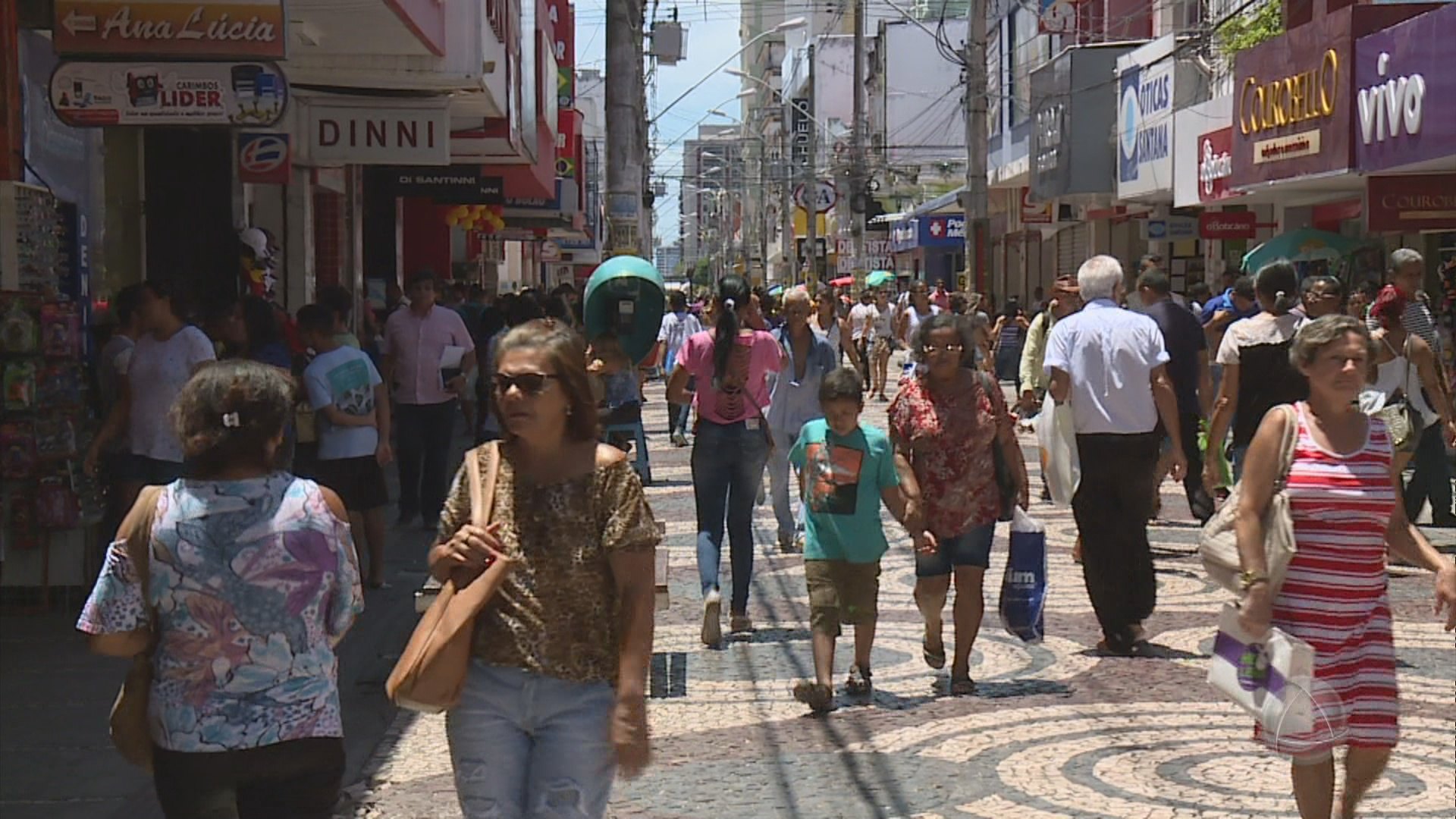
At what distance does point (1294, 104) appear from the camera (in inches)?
823

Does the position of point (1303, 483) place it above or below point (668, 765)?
above

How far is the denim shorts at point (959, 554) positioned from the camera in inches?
316

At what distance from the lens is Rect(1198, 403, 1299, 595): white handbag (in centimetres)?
530

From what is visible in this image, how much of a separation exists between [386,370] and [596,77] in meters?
80.4

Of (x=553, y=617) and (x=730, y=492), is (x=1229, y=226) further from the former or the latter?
(x=553, y=617)

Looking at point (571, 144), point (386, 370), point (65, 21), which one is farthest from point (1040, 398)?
point (571, 144)

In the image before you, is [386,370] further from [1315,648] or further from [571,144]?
[571,144]

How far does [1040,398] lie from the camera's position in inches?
594

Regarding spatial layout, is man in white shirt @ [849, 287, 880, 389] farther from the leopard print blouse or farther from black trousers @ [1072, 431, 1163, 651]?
the leopard print blouse

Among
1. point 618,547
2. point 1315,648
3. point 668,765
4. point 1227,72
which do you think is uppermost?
point 1227,72

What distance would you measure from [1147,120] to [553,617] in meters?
26.6

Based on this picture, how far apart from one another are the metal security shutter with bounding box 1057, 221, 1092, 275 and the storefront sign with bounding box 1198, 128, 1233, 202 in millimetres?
11861

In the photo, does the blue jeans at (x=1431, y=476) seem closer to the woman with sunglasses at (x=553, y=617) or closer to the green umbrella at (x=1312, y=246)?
the green umbrella at (x=1312, y=246)

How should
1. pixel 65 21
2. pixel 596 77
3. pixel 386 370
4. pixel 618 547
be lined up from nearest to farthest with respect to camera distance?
1. pixel 618 547
2. pixel 65 21
3. pixel 386 370
4. pixel 596 77
